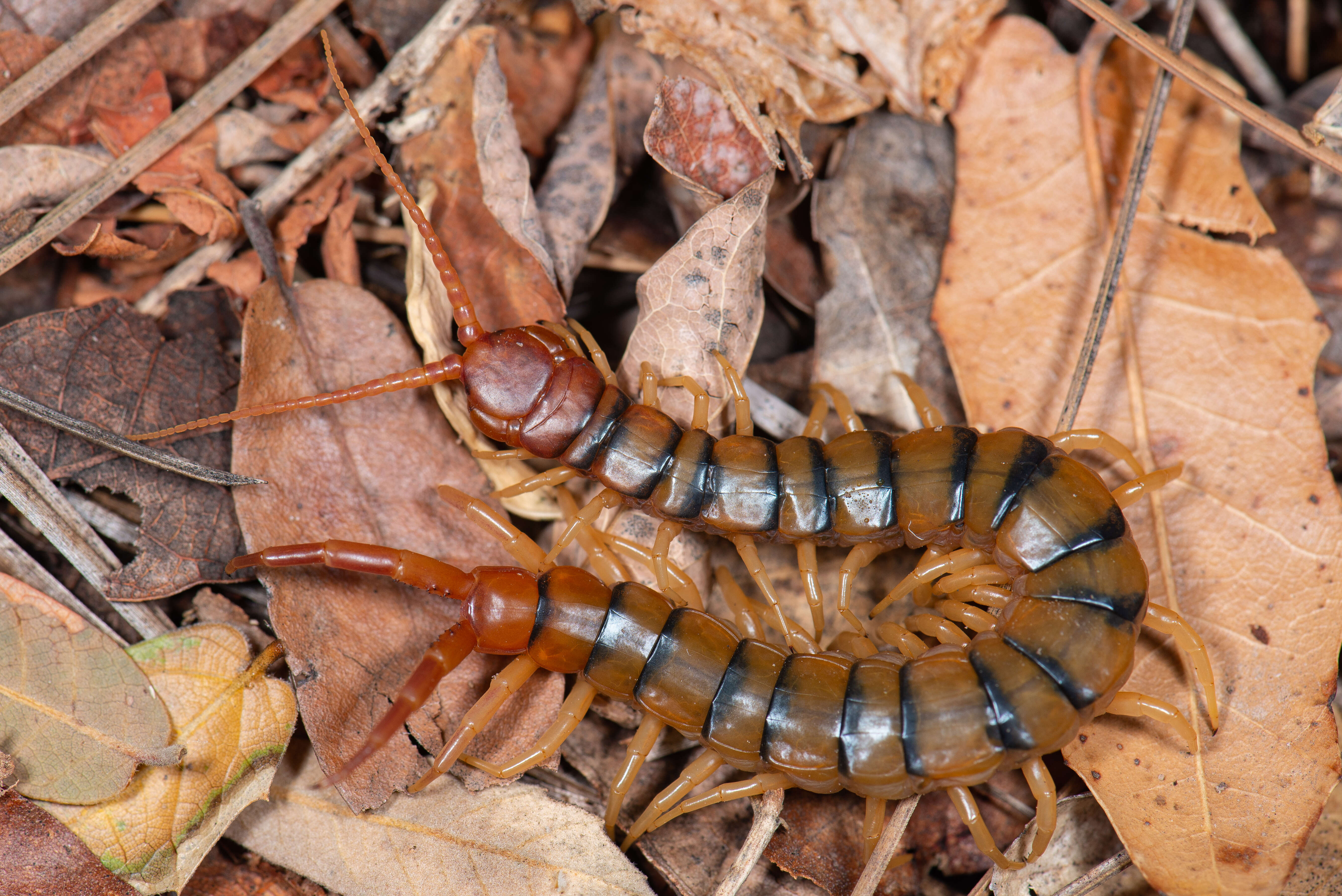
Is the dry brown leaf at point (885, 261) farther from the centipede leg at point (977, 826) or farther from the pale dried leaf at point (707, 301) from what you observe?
the centipede leg at point (977, 826)

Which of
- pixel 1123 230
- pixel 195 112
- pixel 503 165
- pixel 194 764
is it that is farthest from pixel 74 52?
pixel 1123 230

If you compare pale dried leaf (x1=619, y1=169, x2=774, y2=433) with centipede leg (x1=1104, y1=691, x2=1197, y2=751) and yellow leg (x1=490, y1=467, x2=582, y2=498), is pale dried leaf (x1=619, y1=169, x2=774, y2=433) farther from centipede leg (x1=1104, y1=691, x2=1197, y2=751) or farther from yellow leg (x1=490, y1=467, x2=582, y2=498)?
centipede leg (x1=1104, y1=691, x2=1197, y2=751)

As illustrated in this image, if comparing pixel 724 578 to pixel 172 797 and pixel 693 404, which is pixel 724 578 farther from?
pixel 172 797

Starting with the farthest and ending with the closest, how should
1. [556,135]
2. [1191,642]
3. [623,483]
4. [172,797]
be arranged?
[556,135]
[623,483]
[1191,642]
[172,797]

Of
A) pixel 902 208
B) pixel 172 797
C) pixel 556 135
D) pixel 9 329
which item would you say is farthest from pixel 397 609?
pixel 902 208

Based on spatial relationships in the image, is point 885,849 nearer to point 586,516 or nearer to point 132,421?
point 586,516

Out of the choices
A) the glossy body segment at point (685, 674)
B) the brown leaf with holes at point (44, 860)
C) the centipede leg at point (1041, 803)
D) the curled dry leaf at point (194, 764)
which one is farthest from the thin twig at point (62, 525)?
the centipede leg at point (1041, 803)

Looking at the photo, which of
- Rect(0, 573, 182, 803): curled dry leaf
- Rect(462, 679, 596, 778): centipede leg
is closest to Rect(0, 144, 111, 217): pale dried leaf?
Rect(0, 573, 182, 803): curled dry leaf
